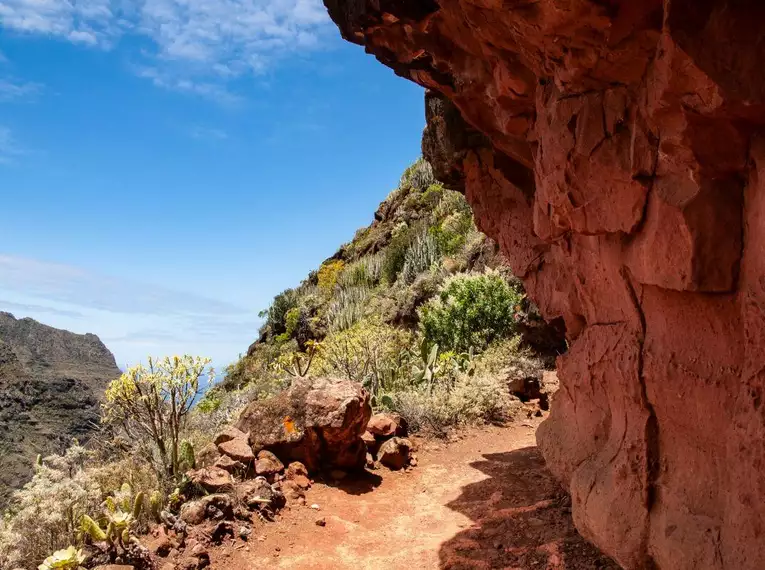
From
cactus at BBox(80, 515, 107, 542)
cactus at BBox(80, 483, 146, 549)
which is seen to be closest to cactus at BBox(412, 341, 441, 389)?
cactus at BBox(80, 483, 146, 549)

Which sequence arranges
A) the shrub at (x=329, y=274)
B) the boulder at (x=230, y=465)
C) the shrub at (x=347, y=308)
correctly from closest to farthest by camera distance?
the boulder at (x=230, y=465)
the shrub at (x=347, y=308)
the shrub at (x=329, y=274)

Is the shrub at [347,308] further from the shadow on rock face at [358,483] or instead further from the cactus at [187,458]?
the cactus at [187,458]

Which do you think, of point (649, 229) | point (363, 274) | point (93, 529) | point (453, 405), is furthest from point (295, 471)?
point (363, 274)

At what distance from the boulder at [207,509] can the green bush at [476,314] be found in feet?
28.0

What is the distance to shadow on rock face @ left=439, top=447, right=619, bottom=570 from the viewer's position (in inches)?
188

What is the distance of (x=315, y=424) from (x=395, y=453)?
145 cm

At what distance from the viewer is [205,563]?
17.4 feet

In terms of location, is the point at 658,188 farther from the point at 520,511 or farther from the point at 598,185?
the point at 520,511

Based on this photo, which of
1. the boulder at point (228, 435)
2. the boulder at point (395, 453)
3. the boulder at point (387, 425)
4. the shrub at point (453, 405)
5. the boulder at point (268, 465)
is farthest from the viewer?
the shrub at point (453, 405)

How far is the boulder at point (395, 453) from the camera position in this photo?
808 cm

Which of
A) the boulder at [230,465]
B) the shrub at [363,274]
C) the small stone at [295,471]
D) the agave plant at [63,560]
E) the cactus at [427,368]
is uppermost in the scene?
the shrub at [363,274]

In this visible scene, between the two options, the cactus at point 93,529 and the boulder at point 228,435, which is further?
the boulder at point 228,435

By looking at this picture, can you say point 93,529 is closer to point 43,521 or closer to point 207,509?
point 43,521

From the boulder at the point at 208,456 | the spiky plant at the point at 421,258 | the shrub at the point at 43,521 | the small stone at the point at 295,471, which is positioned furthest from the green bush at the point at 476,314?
the shrub at the point at 43,521
